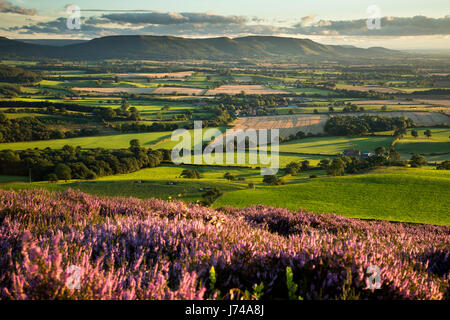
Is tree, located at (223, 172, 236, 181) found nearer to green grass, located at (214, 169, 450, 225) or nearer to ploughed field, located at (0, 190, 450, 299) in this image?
green grass, located at (214, 169, 450, 225)

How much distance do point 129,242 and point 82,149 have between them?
3205 inches

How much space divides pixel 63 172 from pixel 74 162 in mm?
6952

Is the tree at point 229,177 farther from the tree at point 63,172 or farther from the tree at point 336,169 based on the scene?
the tree at point 63,172

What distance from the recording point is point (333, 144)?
90.0 meters

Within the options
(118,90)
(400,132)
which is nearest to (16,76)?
(118,90)

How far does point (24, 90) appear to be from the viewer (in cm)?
15475

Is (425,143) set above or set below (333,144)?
above

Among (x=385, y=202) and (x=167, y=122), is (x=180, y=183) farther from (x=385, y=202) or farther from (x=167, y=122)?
(x=167, y=122)

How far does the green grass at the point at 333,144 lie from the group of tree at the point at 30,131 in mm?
58284

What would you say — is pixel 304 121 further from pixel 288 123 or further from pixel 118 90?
pixel 118 90

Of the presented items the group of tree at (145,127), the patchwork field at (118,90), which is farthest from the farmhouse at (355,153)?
the patchwork field at (118,90)

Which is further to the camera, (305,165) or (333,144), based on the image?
(333,144)

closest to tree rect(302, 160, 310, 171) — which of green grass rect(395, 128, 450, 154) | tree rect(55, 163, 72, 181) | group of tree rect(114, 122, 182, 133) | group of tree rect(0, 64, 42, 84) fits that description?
green grass rect(395, 128, 450, 154)
